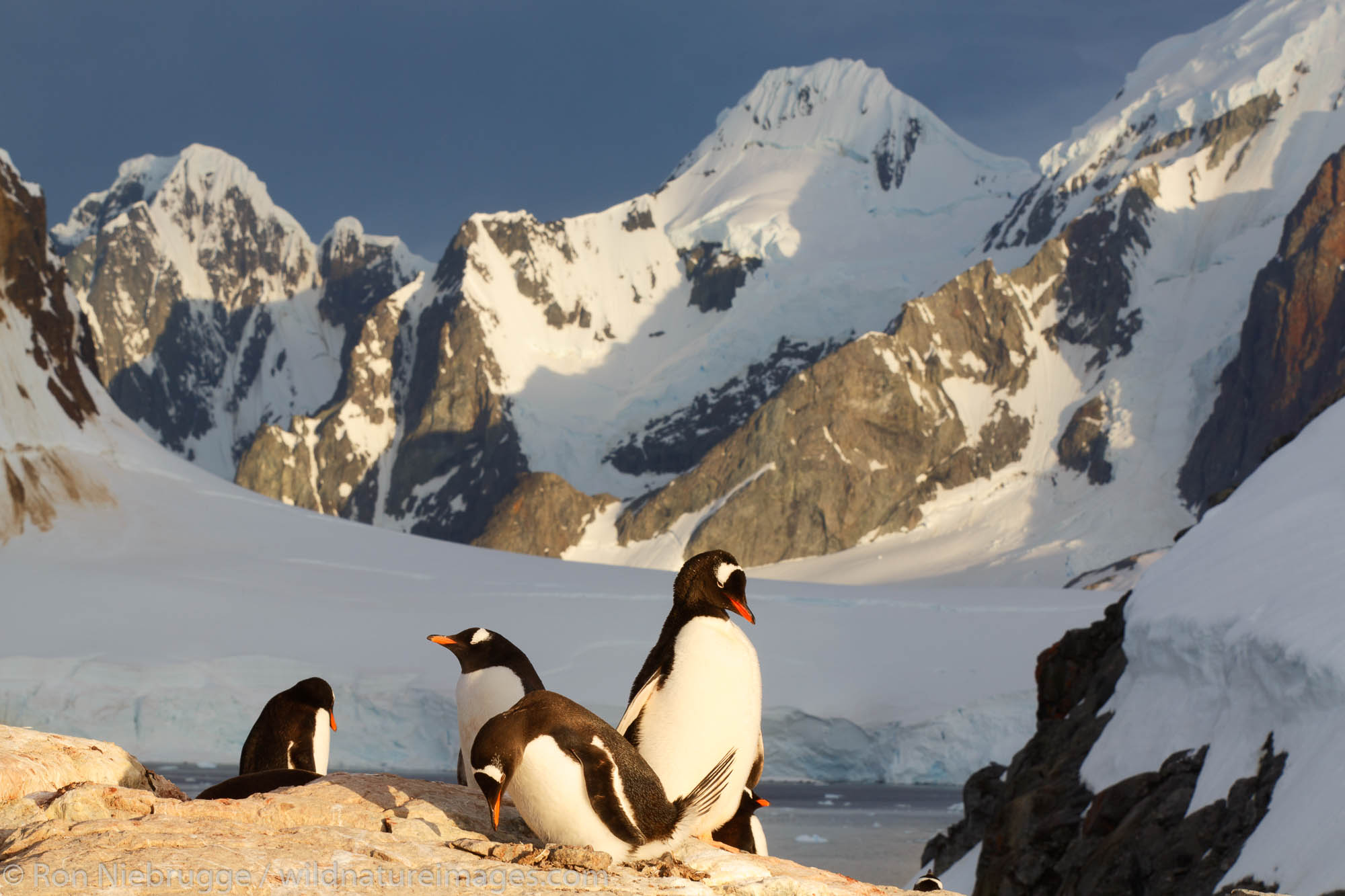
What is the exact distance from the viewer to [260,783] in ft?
20.7

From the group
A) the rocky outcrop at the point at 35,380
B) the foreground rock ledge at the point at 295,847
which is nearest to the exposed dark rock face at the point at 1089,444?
the rocky outcrop at the point at 35,380

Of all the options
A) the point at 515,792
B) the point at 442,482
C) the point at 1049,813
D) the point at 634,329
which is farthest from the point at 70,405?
the point at 634,329

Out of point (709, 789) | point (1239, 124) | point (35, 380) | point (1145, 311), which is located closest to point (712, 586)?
point (709, 789)

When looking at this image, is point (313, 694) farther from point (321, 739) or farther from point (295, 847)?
point (295, 847)

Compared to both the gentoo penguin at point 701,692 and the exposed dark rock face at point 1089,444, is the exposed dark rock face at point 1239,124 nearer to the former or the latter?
the exposed dark rock face at point 1089,444

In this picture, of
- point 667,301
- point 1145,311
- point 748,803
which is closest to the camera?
point 748,803

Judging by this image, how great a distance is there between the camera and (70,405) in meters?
47.6

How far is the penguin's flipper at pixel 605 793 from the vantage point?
15.2 ft

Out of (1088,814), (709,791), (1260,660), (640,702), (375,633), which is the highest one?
(1260,660)

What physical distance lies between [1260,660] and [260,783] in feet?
21.6

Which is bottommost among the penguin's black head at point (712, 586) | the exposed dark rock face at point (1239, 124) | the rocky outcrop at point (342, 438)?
the penguin's black head at point (712, 586)

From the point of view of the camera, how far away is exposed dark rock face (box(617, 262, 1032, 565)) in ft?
494

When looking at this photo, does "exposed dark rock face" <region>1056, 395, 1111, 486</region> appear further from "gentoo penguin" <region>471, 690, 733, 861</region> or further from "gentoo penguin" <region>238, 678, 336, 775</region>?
"gentoo penguin" <region>471, 690, 733, 861</region>

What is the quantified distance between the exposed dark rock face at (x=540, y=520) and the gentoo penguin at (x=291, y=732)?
144364 mm
